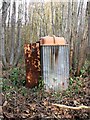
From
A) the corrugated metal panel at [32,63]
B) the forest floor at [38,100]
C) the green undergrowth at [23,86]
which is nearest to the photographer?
the forest floor at [38,100]

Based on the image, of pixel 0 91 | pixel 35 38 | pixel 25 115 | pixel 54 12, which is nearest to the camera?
pixel 25 115

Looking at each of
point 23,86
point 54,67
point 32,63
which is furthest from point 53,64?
point 23,86

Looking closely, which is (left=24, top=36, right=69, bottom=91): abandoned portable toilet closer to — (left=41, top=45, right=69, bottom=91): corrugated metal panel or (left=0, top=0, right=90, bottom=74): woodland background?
(left=41, top=45, right=69, bottom=91): corrugated metal panel

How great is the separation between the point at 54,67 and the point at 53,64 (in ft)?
0.09

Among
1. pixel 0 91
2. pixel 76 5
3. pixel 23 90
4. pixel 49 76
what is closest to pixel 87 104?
pixel 49 76

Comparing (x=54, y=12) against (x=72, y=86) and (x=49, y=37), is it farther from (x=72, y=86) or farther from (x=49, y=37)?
(x=72, y=86)

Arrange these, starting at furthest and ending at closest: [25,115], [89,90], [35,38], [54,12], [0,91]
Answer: [54,12]
[35,38]
[89,90]
[0,91]
[25,115]

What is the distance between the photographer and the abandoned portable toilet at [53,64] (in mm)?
2197

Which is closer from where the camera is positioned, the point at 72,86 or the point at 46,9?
the point at 72,86

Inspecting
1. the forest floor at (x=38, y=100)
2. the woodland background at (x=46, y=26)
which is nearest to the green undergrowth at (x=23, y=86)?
the forest floor at (x=38, y=100)

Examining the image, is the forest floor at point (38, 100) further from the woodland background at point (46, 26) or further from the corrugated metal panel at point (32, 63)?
the woodland background at point (46, 26)

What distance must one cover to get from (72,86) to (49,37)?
48 cm

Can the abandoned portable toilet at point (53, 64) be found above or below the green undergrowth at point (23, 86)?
above

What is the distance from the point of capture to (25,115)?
1906 mm
